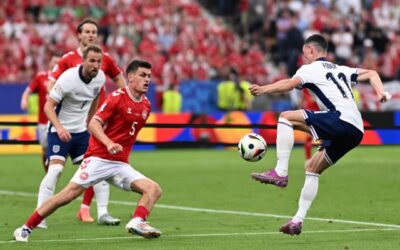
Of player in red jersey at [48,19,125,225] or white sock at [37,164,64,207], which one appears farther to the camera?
player in red jersey at [48,19,125,225]

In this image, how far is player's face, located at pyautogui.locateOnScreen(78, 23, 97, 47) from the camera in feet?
50.7

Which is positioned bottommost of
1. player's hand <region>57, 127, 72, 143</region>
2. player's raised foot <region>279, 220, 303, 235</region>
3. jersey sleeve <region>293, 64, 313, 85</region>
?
player's raised foot <region>279, 220, 303, 235</region>

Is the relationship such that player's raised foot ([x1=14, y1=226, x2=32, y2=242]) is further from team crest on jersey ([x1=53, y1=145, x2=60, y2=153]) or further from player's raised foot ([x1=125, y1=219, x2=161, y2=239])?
team crest on jersey ([x1=53, y1=145, x2=60, y2=153])

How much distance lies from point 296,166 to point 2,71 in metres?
10.4

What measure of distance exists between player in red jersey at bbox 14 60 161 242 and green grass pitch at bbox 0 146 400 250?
1.01 feet

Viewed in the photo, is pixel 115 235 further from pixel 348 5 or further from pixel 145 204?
pixel 348 5

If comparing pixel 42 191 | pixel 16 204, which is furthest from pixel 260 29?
pixel 42 191

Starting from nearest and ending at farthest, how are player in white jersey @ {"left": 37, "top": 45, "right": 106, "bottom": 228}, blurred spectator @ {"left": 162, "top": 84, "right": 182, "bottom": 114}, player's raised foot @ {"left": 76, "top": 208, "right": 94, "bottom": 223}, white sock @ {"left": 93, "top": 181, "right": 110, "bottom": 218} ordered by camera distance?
1. player in white jersey @ {"left": 37, "top": 45, "right": 106, "bottom": 228}
2. white sock @ {"left": 93, "top": 181, "right": 110, "bottom": 218}
3. player's raised foot @ {"left": 76, "top": 208, "right": 94, "bottom": 223}
4. blurred spectator @ {"left": 162, "top": 84, "right": 182, "bottom": 114}

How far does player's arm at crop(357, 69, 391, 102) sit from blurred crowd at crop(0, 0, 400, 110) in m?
18.5

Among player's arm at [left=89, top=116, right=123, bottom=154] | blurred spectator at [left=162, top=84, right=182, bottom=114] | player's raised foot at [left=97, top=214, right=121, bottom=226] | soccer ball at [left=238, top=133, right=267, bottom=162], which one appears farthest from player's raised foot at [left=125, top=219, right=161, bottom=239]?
blurred spectator at [left=162, top=84, right=182, bottom=114]

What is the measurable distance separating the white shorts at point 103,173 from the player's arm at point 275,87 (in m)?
1.73

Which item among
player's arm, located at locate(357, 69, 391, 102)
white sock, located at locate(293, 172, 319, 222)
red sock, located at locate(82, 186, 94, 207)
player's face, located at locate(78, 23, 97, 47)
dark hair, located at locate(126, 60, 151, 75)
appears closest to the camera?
player's arm, located at locate(357, 69, 391, 102)

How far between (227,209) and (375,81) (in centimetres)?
477

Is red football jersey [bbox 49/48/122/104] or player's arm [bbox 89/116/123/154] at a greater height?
red football jersey [bbox 49/48/122/104]
